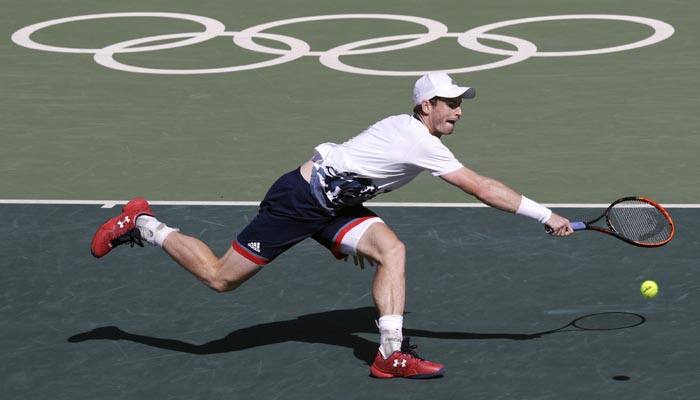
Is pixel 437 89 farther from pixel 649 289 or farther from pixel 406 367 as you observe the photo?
pixel 649 289

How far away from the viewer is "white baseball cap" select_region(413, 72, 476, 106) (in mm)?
11102

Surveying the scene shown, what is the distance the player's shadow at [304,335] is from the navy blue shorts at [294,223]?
25.3 inches

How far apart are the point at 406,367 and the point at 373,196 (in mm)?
1212

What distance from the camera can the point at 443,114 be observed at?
11.2 metres

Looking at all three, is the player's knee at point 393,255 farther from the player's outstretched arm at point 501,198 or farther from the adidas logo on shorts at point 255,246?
the adidas logo on shorts at point 255,246

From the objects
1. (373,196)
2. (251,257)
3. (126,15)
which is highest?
(373,196)

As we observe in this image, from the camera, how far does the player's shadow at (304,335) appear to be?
11695 mm

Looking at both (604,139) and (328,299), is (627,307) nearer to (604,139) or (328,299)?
(328,299)

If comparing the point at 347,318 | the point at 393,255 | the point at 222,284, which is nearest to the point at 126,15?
the point at 347,318

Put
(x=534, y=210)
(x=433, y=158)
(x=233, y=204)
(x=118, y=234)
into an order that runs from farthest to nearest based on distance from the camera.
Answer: (x=233, y=204) → (x=118, y=234) → (x=433, y=158) → (x=534, y=210)

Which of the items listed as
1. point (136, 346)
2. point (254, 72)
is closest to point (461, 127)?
point (254, 72)

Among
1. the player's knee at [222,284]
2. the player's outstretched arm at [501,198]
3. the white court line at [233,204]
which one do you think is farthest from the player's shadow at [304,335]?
the white court line at [233,204]

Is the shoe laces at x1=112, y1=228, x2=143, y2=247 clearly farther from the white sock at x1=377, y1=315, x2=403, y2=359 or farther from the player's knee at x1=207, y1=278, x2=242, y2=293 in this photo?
the white sock at x1=377, y1=315, x2=403, y2=359

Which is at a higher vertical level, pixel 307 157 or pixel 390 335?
pixel 390 335
